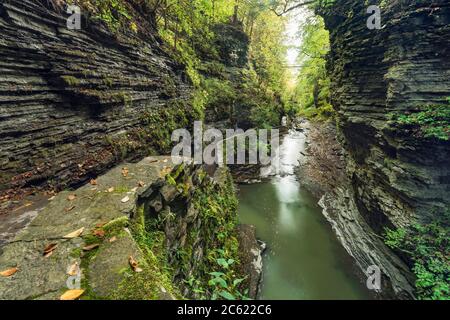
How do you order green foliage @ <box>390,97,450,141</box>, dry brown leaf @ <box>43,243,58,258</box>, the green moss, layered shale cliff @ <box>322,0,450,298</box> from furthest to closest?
layered shale cliff @ <box>322,0,450,298</box>, green foliage @ <box>390,97,450,141</box>, the green moss, dry brown leaf @ <box>43,243,58,258</box>

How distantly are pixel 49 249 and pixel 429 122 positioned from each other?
30.5 ft

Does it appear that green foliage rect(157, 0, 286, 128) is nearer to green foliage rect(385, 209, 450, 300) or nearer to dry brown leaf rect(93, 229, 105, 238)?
dry brown leaf rect(93, 229, 105, 238)

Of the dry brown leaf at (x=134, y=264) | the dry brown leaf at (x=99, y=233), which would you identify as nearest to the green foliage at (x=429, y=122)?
the dry brown leaf at (x=134, y=264)

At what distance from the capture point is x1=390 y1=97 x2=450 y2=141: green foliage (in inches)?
236

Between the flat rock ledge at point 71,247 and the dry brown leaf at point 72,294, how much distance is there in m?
0.06

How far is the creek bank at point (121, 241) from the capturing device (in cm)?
184

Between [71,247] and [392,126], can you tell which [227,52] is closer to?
[392,126]

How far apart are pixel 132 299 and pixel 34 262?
1163mm

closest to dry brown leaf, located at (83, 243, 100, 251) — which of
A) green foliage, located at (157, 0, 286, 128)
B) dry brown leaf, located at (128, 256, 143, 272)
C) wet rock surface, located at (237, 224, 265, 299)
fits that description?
dry brown leaf, located at (128, 256, 143, 272)

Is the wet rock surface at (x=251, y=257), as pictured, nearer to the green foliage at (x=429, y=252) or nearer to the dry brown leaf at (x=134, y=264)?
the green foliage at (x=429, y=252)

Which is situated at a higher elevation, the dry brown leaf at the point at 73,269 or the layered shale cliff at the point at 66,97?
the layered shale cliff at the point at 66,97

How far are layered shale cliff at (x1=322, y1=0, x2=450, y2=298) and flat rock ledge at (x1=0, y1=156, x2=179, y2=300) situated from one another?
8.01 m

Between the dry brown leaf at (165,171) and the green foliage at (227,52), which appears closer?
the dry brown leaf at (165,171)

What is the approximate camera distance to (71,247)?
2213 millimetres
